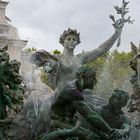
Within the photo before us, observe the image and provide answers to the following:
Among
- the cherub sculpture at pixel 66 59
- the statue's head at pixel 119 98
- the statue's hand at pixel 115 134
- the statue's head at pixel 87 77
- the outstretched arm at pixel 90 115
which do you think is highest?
the cherub sculpture at pixel 66 59

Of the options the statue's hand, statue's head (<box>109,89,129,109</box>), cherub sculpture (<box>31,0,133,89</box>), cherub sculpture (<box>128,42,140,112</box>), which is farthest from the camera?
cherub sculpture (<box>31,0,133,89</box>)

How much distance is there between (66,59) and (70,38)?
0.46 m

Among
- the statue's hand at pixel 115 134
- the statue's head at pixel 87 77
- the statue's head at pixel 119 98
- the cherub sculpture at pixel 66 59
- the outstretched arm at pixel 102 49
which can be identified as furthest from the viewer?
the outstretched arm at pixel 102 49

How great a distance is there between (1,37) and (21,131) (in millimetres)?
24942

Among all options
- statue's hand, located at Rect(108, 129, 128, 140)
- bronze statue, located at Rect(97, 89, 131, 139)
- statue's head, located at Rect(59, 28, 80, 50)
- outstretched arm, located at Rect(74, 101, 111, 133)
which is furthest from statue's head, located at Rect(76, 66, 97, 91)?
statue's head, located at Rect(59, 28, 80, 50)

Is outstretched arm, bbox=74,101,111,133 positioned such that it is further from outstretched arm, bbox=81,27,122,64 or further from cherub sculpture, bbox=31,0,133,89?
outstretched arm, bbox=81,27,122,64

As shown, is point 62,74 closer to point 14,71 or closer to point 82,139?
point 14,71

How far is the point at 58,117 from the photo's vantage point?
41.3ft

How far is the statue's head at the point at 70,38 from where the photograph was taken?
14633 millimetres

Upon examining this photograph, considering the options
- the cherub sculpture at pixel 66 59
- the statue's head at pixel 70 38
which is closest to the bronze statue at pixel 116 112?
the cherub sculpture at pixel 66 59

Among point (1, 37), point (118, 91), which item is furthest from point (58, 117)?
point (1, 37)

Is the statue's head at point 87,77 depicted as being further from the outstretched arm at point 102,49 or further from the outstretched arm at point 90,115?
the outstretched arm at point 102,49

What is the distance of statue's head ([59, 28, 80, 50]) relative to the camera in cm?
1463

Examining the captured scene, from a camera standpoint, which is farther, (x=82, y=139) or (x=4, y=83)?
(x=4, y=83)
